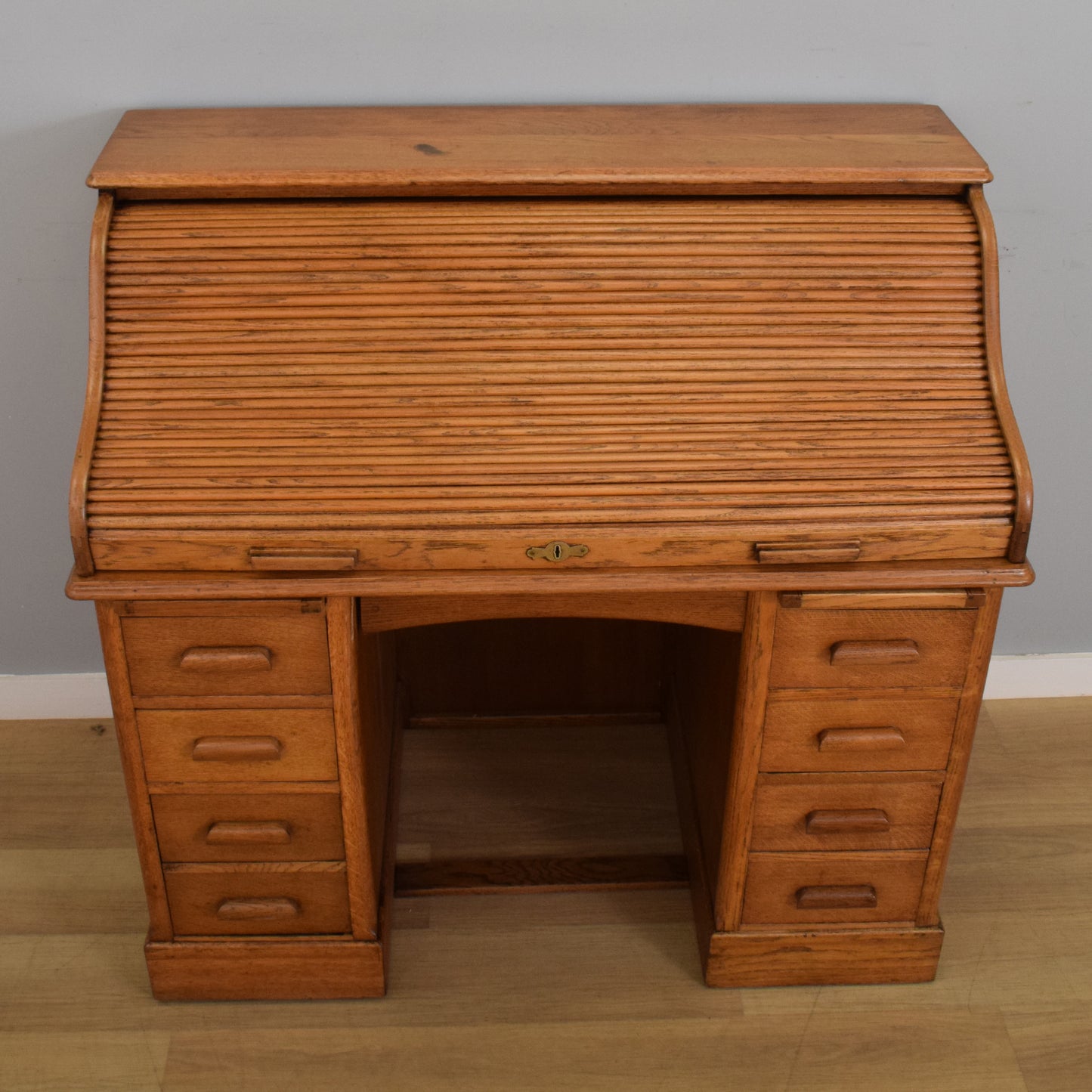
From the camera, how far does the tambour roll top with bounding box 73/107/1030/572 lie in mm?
1814

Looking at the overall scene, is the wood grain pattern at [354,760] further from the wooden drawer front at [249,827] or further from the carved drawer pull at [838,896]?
the carved drawer pull at [838,896]

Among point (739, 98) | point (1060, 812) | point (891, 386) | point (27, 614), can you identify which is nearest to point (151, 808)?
point (27, 614)

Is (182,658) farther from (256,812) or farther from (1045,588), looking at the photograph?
(1045,588)

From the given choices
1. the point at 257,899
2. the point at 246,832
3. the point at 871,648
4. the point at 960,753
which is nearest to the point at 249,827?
the point at 246,832

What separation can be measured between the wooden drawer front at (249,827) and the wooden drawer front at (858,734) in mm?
732

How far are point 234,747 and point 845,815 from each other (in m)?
1.01

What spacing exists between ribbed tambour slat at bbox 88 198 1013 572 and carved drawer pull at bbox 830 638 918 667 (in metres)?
0.22

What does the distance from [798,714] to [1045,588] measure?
3.68 ft

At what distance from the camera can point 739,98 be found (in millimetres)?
2242

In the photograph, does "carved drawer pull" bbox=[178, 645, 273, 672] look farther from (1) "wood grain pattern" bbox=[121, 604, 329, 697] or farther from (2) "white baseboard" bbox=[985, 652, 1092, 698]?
(2) "white baseboard" bbox=[985, 652, 1092, 698]

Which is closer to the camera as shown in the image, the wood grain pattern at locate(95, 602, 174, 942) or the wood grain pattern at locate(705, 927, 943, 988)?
the wood grain pattern at locate(95, 602, 174, 942)

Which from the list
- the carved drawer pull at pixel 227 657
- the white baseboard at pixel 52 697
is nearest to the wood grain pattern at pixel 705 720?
the carved drawer pull at pixel 227 657

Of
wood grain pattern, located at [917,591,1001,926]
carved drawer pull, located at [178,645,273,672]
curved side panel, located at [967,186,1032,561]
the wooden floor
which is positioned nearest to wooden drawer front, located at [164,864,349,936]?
the wooden floor

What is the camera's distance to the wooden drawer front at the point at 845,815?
2.11 meters
